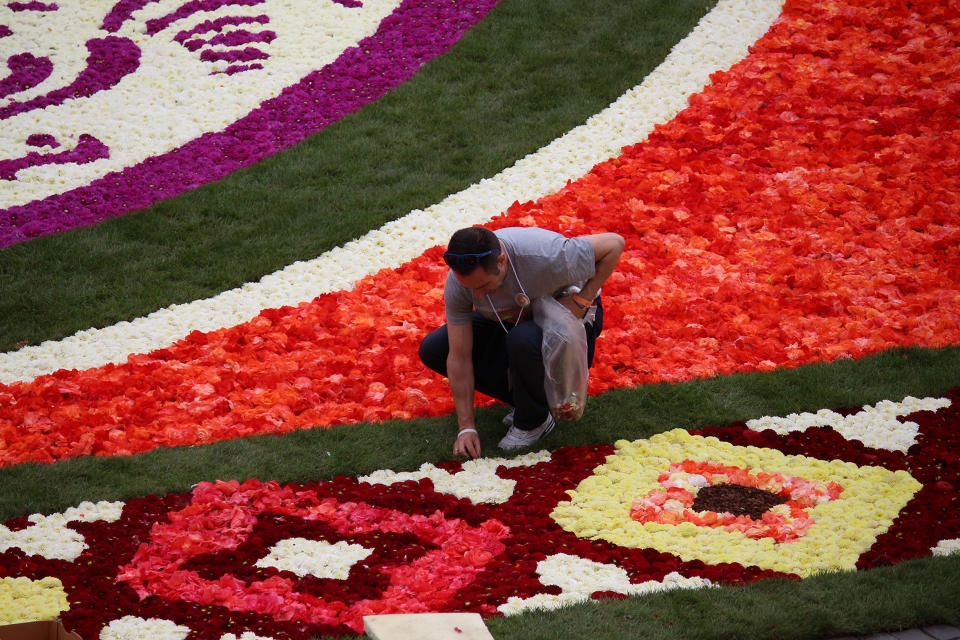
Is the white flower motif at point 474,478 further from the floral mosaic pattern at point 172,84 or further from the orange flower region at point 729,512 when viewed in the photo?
the floral mosaic pattern at point 172,84

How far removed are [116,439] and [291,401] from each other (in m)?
0.98

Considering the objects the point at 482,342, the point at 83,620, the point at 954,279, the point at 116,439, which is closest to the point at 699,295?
the point at 954,279

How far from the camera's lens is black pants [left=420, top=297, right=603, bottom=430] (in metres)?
5.05

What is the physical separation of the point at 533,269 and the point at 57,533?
2516mm

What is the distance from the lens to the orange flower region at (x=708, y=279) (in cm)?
597

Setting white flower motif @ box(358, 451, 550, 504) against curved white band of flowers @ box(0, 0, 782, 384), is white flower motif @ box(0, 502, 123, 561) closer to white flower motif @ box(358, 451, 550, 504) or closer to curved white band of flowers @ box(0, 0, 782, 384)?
white flower motif @ box(358, 451, 550, 504)

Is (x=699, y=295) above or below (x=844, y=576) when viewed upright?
below

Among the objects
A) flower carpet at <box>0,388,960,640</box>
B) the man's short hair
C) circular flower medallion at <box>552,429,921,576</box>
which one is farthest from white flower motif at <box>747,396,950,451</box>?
the man's short hair

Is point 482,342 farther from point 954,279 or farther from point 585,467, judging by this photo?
point 954,279

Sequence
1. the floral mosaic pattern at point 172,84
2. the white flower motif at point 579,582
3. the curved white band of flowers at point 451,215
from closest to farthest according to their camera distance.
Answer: the white flower motif at point 579,582 < the curved white band of flowers at point 451,215 < the floral mosaic pattern at point 172,84

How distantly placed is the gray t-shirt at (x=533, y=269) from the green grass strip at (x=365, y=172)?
3295 mm

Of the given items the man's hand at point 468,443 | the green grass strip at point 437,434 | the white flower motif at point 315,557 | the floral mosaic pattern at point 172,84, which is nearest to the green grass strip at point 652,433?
the green grass strip at point 437,434

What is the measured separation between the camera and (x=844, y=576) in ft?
13.1

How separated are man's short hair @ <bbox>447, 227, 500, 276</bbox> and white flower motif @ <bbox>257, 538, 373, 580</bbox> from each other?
1331 mm
